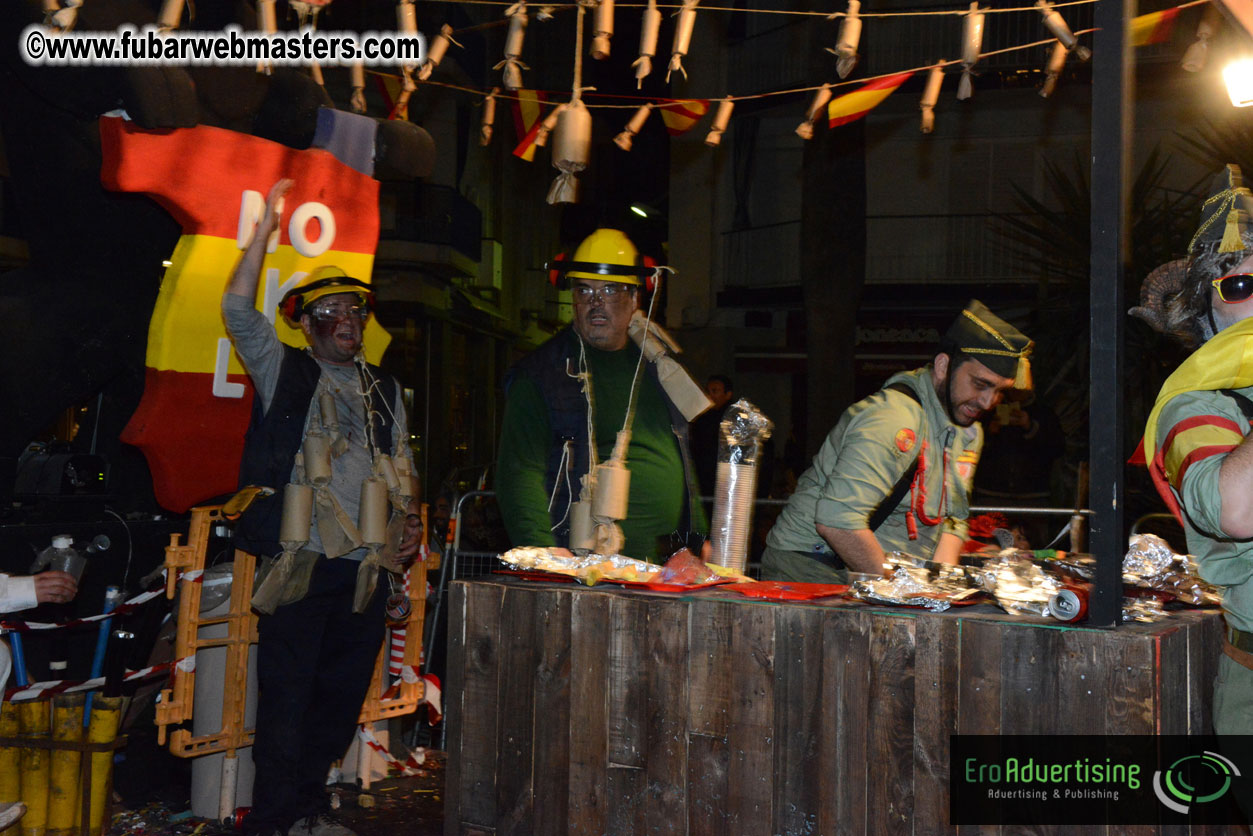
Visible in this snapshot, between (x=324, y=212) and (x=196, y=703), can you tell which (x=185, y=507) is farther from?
(x=324, y=212)

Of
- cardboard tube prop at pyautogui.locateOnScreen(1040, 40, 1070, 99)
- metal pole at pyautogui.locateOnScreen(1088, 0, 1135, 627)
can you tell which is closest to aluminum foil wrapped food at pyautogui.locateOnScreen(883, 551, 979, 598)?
metal pole at pyautogui.locateOnScreen(1088, 0, 1135, 627)

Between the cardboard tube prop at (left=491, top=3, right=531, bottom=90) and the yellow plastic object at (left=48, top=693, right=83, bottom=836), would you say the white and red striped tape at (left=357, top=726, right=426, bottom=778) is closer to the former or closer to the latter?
the yellow plastic object at (left=48, top=693, right=83, bottom=836)

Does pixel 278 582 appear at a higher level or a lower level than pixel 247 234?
lower

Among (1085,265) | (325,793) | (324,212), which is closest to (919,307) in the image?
(1085,265)

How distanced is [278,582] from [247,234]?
1.96 m

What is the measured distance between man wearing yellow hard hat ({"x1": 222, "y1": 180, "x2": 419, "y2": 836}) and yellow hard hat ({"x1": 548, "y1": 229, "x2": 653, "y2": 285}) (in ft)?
3.53

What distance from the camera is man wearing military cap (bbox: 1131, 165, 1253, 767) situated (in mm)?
2332

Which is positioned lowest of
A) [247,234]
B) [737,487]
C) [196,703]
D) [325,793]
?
[325,793]

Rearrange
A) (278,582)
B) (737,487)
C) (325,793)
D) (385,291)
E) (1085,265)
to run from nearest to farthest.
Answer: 1. (737,487)
2. (278,582)
3. (325,793)
4. (1085,265)
5. (385,291)

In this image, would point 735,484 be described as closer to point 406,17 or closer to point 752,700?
point 752,700

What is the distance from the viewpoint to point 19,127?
585 centimetres

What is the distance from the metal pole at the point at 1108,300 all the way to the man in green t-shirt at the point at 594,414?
210 centimetres

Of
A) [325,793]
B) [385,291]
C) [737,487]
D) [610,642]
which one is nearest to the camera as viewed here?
[610,642]

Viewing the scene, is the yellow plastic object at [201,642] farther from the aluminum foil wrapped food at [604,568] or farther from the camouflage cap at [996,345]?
the camouflage cap at [996,345]
